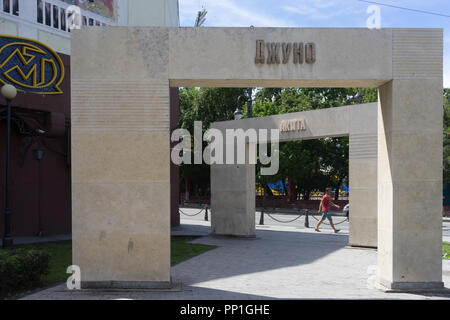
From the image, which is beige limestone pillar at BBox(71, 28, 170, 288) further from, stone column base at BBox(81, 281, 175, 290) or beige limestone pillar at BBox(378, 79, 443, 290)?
beige limestone pillar at BBox(378, 79, 443, 290)

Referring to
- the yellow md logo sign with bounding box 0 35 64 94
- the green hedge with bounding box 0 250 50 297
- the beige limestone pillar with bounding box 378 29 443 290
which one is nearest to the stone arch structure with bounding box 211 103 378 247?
the beige limestone pillar with bounding box 378 29 443 290

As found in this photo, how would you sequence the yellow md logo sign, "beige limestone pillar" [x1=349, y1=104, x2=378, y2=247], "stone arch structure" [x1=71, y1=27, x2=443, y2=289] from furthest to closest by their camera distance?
the yellow md logo sign
"beige limestone pillar" [x1=349, y1=104, x2=378, y2=247]
"stone arch structure" [x1=71, y1=27, x2=443, y2=289]

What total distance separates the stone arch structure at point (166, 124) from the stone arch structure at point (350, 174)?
526cm

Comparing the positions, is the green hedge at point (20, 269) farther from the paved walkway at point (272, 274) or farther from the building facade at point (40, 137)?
the building facade at point (40, 137)

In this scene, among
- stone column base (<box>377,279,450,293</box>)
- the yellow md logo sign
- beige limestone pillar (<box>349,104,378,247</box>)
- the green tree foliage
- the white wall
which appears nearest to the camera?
stone column base (<box>377,279,450,293</box>)

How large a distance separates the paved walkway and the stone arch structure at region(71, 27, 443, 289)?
53cm

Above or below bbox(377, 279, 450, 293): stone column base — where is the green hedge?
above

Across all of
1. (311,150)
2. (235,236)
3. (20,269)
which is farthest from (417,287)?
(311,150)

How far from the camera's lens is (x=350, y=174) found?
1438 cm

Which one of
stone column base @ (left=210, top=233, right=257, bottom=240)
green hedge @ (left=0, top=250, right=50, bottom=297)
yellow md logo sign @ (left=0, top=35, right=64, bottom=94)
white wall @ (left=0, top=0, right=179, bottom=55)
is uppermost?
white wall @ (left=0, top=0, right=179, bottom=55)

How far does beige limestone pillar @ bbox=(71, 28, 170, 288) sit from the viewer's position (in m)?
8.37

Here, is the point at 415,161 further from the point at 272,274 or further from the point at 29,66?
the point at 29,66

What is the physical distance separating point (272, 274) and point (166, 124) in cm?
410
